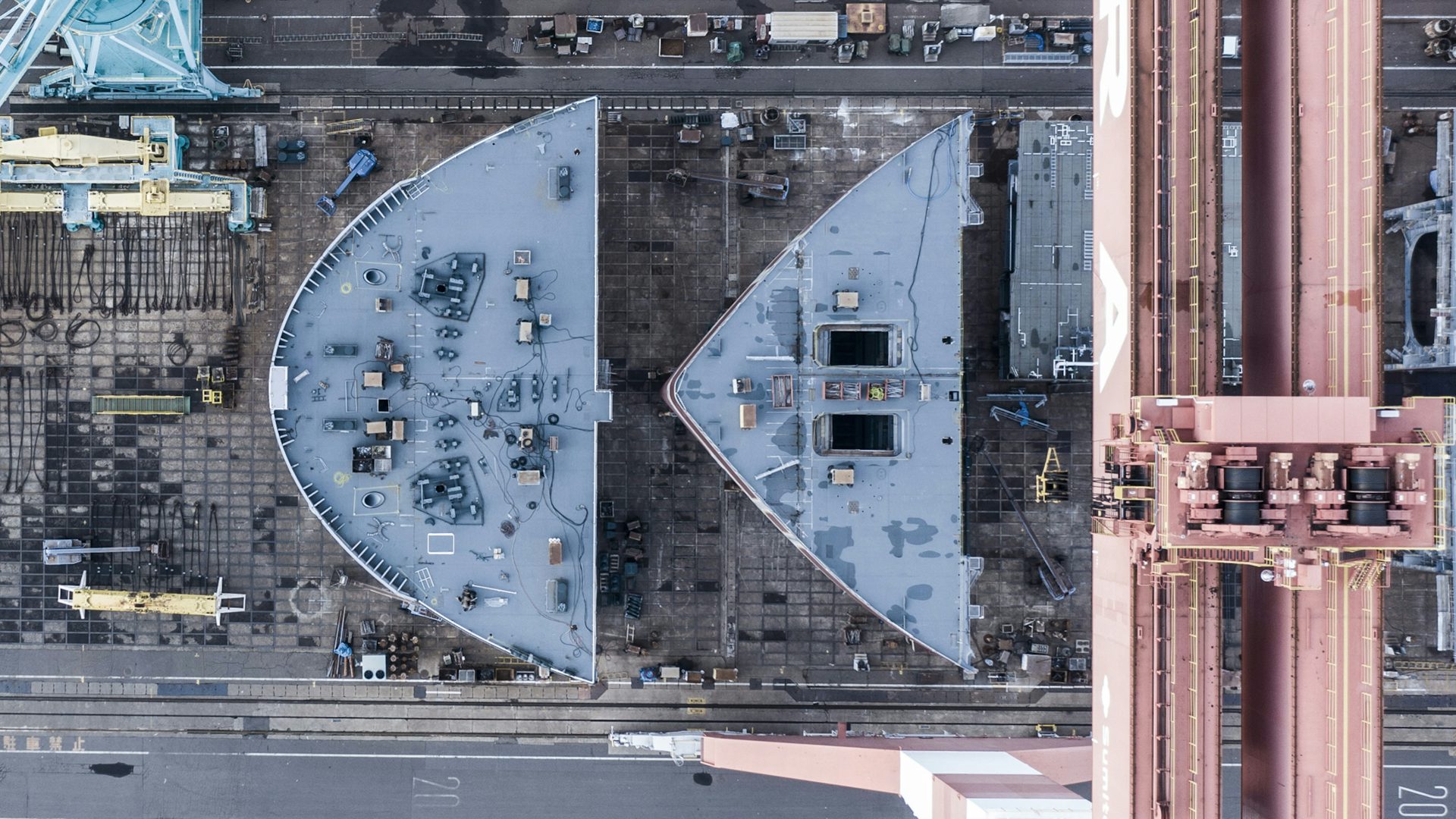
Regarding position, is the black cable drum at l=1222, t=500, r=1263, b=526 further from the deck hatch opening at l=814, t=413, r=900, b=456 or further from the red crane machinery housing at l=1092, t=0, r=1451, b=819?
the deck hatch opening at l=814, t=413, r=900, b=456

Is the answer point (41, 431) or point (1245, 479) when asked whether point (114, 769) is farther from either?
point (1245, 479)

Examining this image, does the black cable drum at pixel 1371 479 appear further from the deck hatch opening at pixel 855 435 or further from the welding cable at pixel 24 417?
the welding cable at pixel 24 417

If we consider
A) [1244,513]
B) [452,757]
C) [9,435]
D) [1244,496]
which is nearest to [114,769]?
[452,757]

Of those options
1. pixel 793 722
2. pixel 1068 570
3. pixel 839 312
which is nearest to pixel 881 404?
pixel 839 312

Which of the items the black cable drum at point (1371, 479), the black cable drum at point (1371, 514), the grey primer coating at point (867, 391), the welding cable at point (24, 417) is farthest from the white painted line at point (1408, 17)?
the welding cable at point (24, 417)

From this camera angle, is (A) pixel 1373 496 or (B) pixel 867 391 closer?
(A) pixel 1373 496

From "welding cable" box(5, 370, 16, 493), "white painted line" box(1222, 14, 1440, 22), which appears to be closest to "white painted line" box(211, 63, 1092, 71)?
"white painted line" box(1222, 14, 1440, 22)
